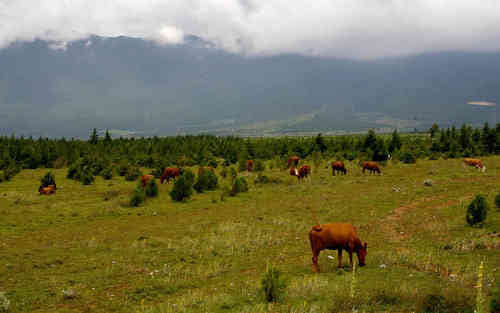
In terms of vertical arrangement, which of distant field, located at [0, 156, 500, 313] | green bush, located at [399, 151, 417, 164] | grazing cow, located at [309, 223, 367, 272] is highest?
green bush, located at [399, 151, 417, 164]

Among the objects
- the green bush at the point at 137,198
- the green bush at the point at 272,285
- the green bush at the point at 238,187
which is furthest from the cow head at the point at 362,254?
the green bush at the point at 137,198

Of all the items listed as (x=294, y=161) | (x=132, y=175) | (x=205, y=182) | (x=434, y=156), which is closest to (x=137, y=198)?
(x=205, y=182)

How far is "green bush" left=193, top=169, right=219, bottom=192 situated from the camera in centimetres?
2980

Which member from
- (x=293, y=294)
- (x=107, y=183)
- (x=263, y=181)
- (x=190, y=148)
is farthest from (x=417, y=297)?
(x=190, y=148)

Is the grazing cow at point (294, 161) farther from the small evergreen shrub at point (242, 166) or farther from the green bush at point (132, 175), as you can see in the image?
the green bush at point (132, 175)

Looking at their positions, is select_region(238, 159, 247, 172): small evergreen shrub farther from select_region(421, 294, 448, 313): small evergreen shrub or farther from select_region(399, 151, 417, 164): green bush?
select_region(421, 294, 448, 313): small evergreen shrub

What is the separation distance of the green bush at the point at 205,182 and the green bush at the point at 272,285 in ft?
71.1

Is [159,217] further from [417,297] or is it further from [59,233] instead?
[417,297]

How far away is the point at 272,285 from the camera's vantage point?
8430 millimetres

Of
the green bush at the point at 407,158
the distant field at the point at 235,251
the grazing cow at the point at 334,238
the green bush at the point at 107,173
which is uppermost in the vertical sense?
the green bush at the point at 407,158

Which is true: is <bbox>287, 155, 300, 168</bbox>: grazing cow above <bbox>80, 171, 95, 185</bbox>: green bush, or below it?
above

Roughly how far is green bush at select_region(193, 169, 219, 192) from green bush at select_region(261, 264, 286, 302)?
21673mm

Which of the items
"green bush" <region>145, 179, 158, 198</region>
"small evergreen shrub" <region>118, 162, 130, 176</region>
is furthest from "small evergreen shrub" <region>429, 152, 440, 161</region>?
"small evergreen shrub" <region>118, 162, 130, 176</region>

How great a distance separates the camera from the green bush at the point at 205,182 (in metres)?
29.8
